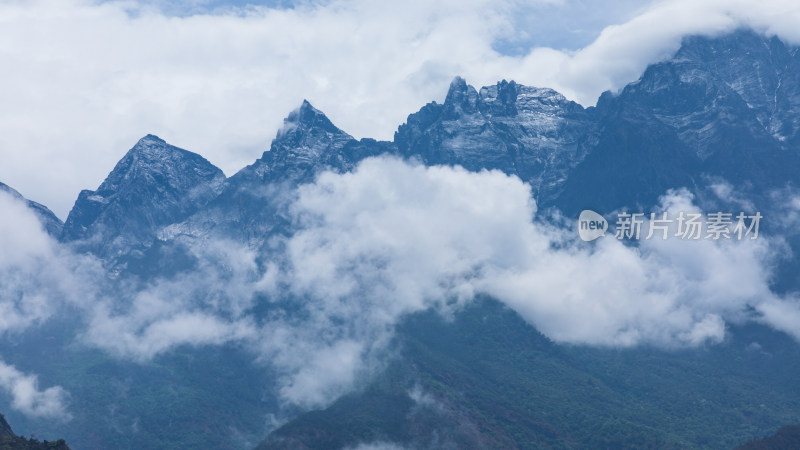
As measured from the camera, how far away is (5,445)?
172 metres

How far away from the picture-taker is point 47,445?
574 feet

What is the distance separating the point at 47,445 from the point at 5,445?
305 inches
